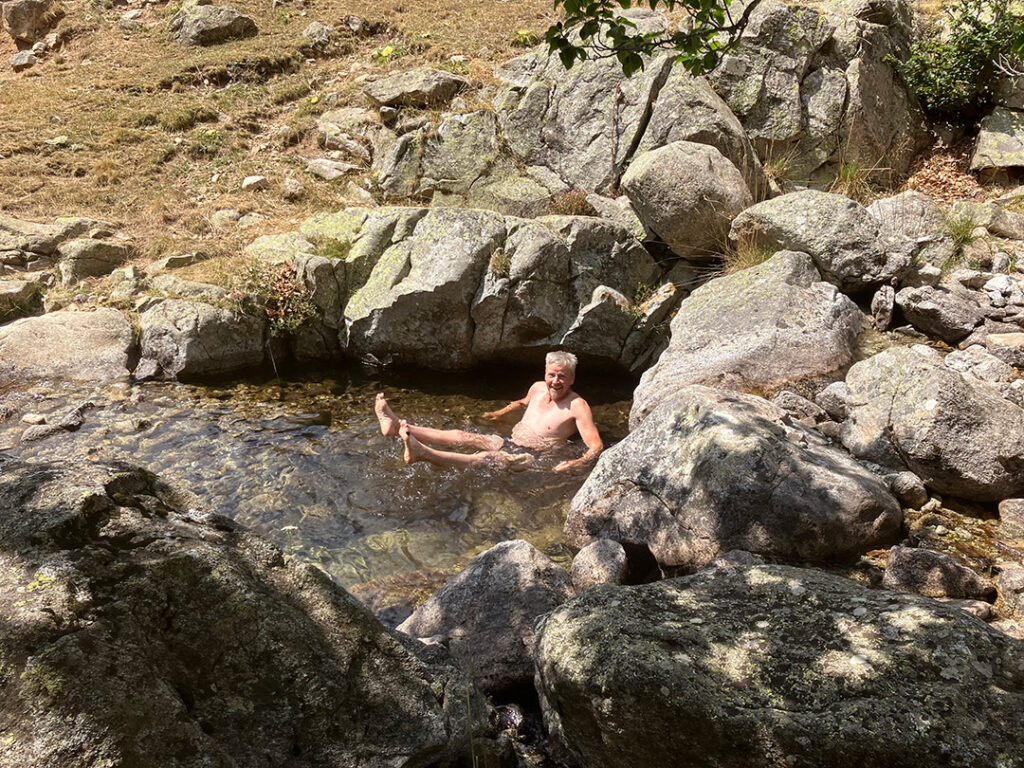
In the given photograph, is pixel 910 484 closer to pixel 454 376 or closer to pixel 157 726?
pixel 157 726

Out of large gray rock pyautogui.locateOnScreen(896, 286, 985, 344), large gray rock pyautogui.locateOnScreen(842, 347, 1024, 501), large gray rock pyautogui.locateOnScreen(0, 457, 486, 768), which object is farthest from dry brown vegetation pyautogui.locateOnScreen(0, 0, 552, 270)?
large gray rock pyautogui.locateOnScreen(896, 286, 985, 344)

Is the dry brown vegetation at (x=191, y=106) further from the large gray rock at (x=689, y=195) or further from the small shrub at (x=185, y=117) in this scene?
the large gray rock at (x=689, y=195)

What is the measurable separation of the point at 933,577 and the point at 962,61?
1120 centimetres

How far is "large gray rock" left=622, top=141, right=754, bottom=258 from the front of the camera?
895 cm

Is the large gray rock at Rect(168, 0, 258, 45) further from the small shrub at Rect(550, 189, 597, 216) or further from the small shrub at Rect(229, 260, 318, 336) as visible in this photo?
the small shrub at Rect(550, 189, 597, 216)

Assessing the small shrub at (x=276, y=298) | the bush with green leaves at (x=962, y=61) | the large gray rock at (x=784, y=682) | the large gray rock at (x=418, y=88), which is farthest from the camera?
the large gray rock at (x=418, y=88)

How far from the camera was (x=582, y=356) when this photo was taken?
942 centimetres

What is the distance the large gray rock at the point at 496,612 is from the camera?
3600 millimetres

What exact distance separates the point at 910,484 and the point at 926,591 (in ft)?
3.87

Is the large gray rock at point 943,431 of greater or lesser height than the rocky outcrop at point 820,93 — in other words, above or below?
below

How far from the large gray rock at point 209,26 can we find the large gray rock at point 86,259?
407 inches

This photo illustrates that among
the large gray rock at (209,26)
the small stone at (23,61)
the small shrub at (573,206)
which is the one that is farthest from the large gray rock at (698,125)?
the small stone at (23,61)

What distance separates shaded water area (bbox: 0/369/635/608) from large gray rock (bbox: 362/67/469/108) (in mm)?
7650

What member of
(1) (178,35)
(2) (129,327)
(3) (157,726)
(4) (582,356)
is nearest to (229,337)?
(2) (129,327)
